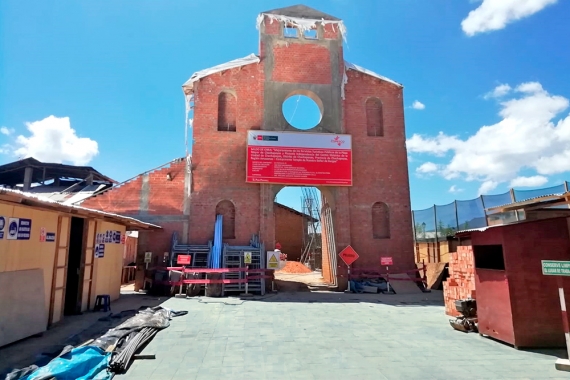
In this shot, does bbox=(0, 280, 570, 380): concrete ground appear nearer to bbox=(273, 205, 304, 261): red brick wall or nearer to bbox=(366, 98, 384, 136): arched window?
bbox=(366, 98, 384, 136): arched window

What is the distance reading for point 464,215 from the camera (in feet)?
52.7

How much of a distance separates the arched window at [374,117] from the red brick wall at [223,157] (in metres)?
5.13

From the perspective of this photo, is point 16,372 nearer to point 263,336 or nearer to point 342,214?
point 263,336

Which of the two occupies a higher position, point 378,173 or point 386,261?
point 378,173

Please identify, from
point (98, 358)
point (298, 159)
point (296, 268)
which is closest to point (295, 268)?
point (296, 268)

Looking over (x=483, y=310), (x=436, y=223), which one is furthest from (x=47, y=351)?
(x=436, y=223)

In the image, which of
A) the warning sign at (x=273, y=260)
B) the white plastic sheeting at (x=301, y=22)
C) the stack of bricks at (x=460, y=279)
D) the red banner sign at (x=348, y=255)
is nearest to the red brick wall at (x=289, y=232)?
the red banner sign at (x=348, y=255)

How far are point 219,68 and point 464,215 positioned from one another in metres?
13.0

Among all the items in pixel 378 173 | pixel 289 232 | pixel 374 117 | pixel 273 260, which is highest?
pixel 374 117

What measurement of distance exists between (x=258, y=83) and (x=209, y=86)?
86.6 inches

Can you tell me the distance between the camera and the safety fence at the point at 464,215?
1274 centimetres

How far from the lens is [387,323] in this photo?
833 centimetres

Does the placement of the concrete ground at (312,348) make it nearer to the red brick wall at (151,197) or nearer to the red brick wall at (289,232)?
the red brick wall at (151,197)

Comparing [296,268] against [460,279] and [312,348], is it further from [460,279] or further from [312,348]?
[312,348]
